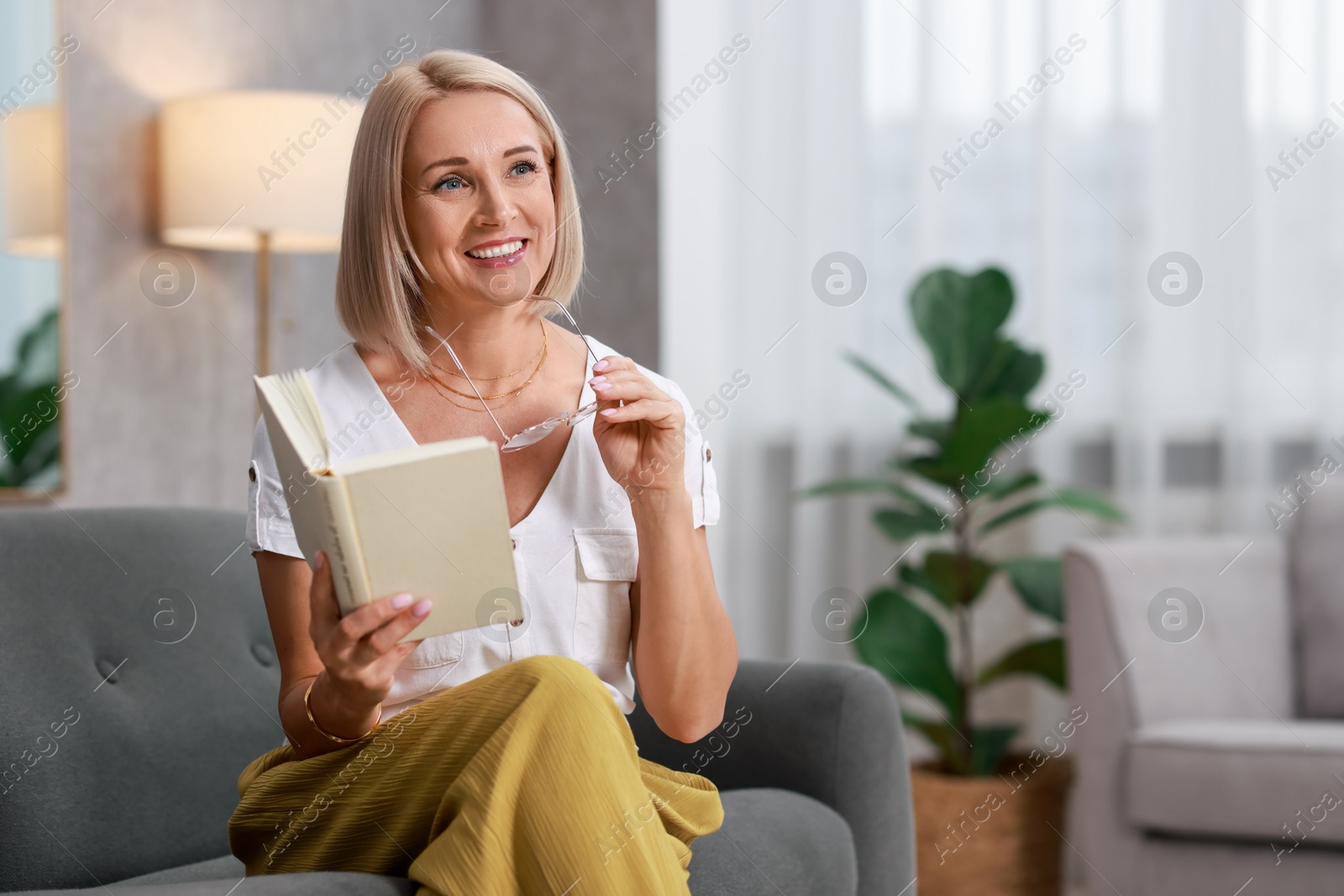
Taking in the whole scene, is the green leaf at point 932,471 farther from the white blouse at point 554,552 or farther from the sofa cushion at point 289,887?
the sofa cushion at point 289,887

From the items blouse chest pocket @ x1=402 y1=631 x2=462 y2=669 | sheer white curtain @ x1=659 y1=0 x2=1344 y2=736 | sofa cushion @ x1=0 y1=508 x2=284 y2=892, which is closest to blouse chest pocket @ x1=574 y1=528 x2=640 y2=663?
blouse chest pocket @ x1=402 y1=631 x2=462 y2=669

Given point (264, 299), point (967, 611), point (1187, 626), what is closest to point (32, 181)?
point (264, 299)

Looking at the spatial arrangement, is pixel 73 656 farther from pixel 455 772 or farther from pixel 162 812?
pixel 455 772

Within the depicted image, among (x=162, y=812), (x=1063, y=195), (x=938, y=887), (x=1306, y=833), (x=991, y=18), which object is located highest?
(x=991, y=18)

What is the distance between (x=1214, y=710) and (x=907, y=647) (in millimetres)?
520

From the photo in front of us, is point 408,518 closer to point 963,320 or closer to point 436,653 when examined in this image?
point 436,653

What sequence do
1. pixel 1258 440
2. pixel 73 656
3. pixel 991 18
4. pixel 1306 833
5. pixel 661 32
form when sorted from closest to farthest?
pixel 73 656 → pixel 1306 833 → pixel 1258 440 → pixel 991 18 → pixel 661 32

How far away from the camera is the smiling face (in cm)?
101

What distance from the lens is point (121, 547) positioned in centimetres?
125

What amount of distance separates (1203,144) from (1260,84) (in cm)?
15

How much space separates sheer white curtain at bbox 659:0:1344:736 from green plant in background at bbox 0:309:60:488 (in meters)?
1.34

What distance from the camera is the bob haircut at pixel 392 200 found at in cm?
101

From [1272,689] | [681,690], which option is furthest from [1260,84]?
[681,690]

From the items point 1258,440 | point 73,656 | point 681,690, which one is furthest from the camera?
point 1258,440
